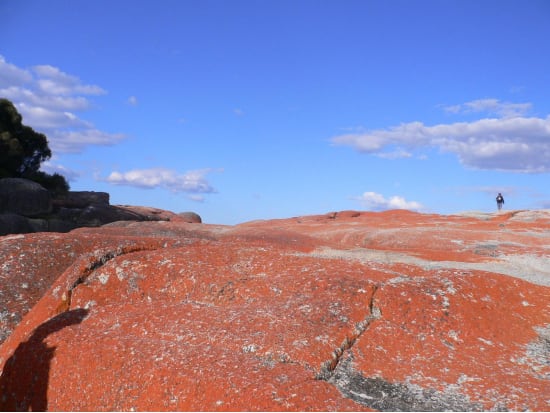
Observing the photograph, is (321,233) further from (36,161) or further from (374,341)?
(36,161)

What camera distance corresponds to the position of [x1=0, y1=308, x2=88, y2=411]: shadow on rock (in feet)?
23.2

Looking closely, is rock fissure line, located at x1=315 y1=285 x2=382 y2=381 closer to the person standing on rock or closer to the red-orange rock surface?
the red-orange rock surface

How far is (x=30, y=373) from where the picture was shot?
742cm

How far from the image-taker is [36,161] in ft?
174

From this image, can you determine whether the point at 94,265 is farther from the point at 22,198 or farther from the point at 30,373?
the point at 22,198

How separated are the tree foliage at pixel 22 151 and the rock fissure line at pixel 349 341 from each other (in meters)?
48.2

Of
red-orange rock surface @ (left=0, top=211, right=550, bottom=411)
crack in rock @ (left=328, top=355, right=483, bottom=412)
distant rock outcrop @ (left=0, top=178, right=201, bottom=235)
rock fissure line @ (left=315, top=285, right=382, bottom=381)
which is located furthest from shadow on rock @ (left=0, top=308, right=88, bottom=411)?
distant rock outcrop @ (left=0, top=178, right=201, bottom=235)

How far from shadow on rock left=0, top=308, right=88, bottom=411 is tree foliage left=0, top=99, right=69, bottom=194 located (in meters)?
45.1

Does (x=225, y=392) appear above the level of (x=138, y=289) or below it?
below

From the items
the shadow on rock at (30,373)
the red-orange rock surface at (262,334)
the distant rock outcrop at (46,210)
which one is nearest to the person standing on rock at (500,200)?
the distant rock outcrop at (46,210)

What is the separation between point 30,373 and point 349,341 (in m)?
5.05

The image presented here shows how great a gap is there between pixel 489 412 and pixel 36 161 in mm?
56250

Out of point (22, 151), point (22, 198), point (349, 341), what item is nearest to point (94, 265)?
point (349, 341)

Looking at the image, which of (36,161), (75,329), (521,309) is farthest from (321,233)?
(36,161)
